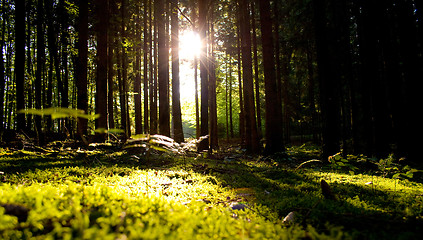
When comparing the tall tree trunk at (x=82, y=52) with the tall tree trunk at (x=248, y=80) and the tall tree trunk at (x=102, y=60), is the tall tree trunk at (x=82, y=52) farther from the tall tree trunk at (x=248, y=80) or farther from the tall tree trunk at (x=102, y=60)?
the tall tree trunk at (x=248, y=80)

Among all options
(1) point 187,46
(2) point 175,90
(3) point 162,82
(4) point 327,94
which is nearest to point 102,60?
(3) point 162,82

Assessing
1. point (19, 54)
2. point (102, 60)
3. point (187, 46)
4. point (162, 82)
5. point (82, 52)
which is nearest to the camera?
point (19, 54)

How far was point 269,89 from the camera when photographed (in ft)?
36.8

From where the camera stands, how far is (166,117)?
12.1m

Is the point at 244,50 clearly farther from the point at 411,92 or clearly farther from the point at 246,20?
the point at 411,92

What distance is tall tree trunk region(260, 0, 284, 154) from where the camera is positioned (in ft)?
36.0

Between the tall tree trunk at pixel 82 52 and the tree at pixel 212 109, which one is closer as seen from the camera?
the tall tree trunk at pixel 82 52

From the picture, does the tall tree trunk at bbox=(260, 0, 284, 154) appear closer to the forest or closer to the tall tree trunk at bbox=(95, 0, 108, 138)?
the forest

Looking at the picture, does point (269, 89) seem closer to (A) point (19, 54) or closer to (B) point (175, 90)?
(B) point (175, 90)

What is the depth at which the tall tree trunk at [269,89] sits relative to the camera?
10977 millimetres

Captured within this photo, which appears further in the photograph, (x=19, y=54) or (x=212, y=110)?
(x=212, y=110)

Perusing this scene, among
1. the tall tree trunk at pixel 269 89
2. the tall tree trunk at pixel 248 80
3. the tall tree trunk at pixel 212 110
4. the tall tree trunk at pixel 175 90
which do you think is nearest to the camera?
the tall tree trunk at pixel 212 110

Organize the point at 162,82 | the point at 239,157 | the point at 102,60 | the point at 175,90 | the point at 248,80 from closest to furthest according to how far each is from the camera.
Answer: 1. the point at 102,60
2. the point at 239,157
3. the point at 248,80
4. the point at 162,82
5. the point at 175,90

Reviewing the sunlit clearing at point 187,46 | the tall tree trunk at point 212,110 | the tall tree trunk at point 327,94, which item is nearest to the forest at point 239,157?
the tall tree trunk at point 327,94
